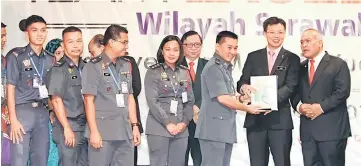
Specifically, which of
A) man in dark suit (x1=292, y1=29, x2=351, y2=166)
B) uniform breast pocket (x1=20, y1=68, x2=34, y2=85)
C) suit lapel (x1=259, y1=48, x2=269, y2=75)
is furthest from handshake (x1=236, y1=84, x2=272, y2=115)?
uniform breast pocket (x1=20, y1=68, x2=34, y2=85)

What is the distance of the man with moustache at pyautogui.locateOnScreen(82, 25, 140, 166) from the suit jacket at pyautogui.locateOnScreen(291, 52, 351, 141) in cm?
165

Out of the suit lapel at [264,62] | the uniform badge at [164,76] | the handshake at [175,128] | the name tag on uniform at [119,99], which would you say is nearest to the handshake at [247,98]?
the suit lapel at [264,62]

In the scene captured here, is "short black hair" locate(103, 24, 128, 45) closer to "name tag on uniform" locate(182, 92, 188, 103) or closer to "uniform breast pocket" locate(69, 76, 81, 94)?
"uniform breast pocket" locate(69, 76, 81, 94)

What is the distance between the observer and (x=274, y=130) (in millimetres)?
5277

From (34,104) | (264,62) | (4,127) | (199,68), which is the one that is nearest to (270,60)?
(264,62)

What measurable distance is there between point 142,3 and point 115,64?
1418mm

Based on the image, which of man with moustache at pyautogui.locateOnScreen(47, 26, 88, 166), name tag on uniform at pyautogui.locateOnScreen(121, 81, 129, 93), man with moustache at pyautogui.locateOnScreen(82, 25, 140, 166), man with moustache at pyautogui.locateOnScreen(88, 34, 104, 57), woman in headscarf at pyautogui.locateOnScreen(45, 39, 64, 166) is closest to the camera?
man with moustache at pyautogui.locateOnScreen(82, 25, 140, 166)

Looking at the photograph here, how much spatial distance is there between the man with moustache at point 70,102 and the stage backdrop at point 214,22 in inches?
39.8

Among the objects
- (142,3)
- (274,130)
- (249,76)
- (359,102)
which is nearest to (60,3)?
(142,3)

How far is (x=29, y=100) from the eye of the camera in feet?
17.4

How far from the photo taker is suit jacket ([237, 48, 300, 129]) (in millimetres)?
5297

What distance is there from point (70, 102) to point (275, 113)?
186cm

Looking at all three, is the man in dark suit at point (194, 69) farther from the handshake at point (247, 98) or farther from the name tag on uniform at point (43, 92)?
the name tag on uniform at point (43, 92)

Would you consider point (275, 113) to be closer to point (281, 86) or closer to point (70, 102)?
point (281, 86)
